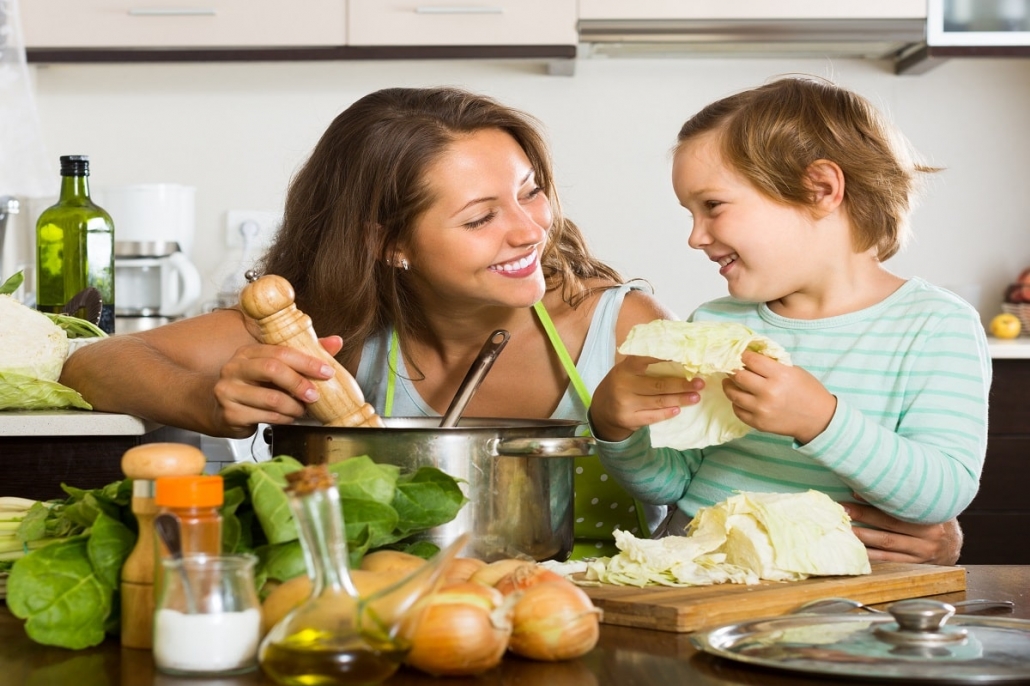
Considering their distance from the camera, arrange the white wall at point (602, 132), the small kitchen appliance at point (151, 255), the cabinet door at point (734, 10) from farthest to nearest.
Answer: the white wall at point (602, 132)
the small kitchen appliance at point (151, 255)
the cabinet door at point (734, 10)

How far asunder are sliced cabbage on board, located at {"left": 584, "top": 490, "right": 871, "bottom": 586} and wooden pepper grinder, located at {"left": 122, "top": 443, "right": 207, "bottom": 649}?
316 millimetres

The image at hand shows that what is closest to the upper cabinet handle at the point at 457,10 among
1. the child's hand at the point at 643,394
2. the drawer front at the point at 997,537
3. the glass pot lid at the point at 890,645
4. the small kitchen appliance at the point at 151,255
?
the small kitchen appliance at the point at 151,255

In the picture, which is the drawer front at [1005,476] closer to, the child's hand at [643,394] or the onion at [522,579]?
the child's hand at [643,394]

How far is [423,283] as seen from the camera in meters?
1.65

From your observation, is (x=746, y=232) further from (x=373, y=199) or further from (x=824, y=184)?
(x=373, y=199)

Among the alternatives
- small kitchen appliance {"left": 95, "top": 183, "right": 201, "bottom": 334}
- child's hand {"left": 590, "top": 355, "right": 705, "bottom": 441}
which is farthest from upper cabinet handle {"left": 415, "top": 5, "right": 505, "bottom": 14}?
child's hand {"left": 590, "top": 355, "right": 705, "bottom": 441}

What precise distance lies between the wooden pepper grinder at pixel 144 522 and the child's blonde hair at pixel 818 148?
798 millimetres

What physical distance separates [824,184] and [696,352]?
420mm

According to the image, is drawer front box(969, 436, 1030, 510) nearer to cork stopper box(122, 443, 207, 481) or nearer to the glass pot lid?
the glass pot lid

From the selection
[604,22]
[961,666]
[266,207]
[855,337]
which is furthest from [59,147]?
[961,666]

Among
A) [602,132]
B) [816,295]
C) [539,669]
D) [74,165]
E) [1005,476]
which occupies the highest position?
[602,132]

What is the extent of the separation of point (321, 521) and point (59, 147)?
3031 millimetres

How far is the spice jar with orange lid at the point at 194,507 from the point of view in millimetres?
649

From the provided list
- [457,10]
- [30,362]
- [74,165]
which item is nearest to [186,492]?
[30,362]
